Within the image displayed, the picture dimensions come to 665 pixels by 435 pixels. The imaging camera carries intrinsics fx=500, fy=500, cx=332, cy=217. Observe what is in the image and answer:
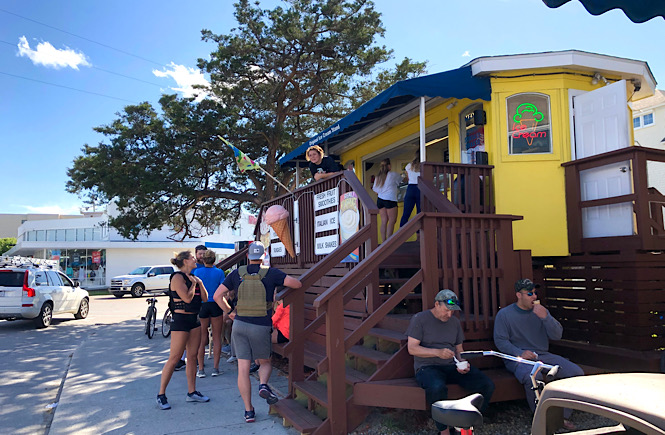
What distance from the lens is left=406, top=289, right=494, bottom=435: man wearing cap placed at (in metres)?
4.41

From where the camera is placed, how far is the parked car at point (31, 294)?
1320 cm

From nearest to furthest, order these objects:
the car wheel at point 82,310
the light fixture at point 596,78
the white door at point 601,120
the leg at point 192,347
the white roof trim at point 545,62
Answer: the leg at point 192,347, the white door at point 601,120, the white roof trim at point 545,62, the light fixture at point 596,78, the car wheel at point 82,310

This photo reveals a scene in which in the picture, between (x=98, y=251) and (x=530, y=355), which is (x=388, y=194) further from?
(x=98, y=251)

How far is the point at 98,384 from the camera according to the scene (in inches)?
286

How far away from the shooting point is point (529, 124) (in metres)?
6.95

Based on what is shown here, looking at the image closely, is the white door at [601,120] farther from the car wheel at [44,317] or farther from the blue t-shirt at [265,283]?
the car wheel at [44,317]

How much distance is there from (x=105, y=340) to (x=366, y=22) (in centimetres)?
1172

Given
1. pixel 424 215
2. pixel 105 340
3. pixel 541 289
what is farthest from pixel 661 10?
pixel 105 340

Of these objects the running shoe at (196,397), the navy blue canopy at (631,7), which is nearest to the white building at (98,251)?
the running shoe at (196,397)

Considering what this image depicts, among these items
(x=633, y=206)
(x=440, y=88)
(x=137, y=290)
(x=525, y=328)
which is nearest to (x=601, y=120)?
(x=633, y=206)

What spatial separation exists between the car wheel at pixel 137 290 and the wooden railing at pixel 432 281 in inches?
1022

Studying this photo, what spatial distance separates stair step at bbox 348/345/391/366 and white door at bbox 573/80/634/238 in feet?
10.3

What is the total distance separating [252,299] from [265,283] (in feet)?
0.79

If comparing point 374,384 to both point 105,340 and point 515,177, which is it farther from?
point 105,340
